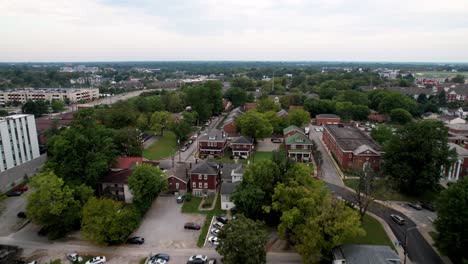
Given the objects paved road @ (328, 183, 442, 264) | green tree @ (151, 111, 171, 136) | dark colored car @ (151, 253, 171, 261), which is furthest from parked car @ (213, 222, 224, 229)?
green tree @ (151, 111, 171, 136)

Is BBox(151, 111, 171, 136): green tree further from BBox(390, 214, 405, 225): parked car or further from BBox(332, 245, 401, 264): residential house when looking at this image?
BBox(332, 245, 401, 264): residential house

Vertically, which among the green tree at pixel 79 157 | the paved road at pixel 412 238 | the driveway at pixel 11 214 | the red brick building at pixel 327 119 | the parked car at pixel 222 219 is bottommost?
the driveway at pixel 11 214

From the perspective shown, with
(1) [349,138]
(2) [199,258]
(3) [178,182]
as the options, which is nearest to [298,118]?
(1) [349,138]

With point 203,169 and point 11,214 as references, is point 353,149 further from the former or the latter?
point 11,214

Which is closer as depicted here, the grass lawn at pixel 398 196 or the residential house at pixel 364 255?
the residential house at pixel 364 255

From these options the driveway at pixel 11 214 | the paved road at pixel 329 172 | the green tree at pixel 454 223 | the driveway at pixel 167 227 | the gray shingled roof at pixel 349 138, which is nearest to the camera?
the green tree at pixel 454 223

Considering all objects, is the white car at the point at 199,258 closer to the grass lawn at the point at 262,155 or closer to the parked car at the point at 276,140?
the grass lawn at the point at 262,155

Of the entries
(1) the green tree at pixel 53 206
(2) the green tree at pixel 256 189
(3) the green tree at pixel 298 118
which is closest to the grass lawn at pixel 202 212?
(2) the green tree at pixel 256 189
